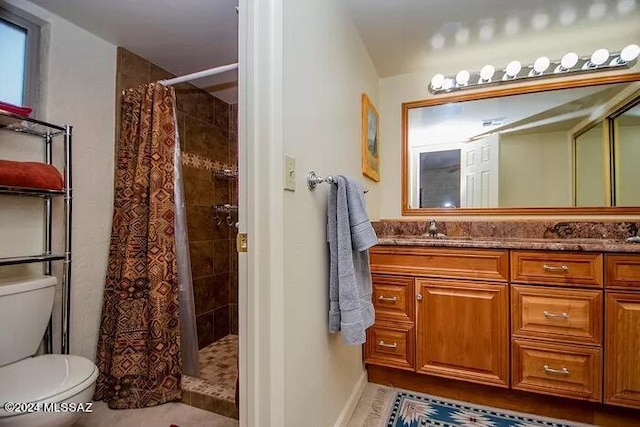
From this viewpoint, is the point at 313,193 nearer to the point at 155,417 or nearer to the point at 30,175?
the point at 30,175

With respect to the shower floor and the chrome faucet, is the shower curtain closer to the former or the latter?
the shower floor

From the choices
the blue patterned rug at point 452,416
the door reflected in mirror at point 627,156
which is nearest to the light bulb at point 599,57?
the door reflected in mirror at point 627,156

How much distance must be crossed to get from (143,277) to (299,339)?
1.16m

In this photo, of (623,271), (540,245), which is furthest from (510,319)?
(623,271)

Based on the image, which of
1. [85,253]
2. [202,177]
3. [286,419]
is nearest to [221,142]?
[202,177]

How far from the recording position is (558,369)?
1461 millimetres

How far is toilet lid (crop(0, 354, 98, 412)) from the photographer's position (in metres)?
1.08

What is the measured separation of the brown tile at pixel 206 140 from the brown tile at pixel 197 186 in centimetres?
16

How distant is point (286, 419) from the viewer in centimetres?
94

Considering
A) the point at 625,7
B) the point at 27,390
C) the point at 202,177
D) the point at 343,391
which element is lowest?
the point at 343,391

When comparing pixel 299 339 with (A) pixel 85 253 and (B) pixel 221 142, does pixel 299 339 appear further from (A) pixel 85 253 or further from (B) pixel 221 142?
(B) pixel 221 142

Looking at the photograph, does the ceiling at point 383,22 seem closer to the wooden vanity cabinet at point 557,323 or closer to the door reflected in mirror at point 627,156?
the door reflected in mirror at point 627,156

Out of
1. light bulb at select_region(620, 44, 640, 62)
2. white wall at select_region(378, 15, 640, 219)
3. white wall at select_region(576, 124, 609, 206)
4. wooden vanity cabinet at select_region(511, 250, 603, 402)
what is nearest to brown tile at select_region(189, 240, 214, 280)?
white wall at select_region(378, 15, 640, 219)

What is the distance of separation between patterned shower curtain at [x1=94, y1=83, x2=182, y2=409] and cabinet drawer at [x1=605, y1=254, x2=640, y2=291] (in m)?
2.23
